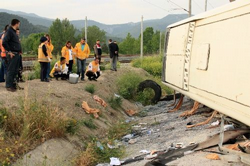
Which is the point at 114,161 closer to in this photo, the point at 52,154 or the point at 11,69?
the point at 52,154

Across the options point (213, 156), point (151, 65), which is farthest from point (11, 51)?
point (151, 65)

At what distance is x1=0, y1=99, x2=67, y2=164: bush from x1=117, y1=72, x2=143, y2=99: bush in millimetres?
7537

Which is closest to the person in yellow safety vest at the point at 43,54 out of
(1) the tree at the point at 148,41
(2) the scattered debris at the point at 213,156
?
(2) the scattered debris at the point at 213,156

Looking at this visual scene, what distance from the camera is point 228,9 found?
5.11 metres

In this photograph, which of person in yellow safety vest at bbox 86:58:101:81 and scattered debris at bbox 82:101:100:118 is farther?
person in yellow safety vest at bbox 86:58:101:81

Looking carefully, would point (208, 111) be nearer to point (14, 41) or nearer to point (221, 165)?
point (221, 165)

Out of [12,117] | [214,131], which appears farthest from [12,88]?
[214,131]

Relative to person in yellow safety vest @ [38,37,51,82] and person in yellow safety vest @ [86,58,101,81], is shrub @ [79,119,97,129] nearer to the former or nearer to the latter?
person in yellow safety vest @ [38,37,51,82]

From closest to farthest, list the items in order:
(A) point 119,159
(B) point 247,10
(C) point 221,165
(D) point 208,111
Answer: (B) point 247,10 < (C) point 221,165 < (A) point 119,159 < (D) point 208,111

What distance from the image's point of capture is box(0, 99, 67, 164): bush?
5.65 m

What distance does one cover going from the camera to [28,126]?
549 cm

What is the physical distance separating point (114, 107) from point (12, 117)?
19.6 ft

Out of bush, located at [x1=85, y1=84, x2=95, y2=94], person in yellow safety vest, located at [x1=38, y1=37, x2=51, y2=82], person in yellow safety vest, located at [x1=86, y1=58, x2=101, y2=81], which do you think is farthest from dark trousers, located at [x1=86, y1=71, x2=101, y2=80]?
person in yellow safety vest, located at [x1=38, y1=37, x2=51, y2=82]

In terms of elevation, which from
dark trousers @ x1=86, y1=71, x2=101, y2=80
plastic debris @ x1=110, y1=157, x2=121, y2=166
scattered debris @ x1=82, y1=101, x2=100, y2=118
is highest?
dark trousers @ x1=86, y1=71, x2=101, y2=80
